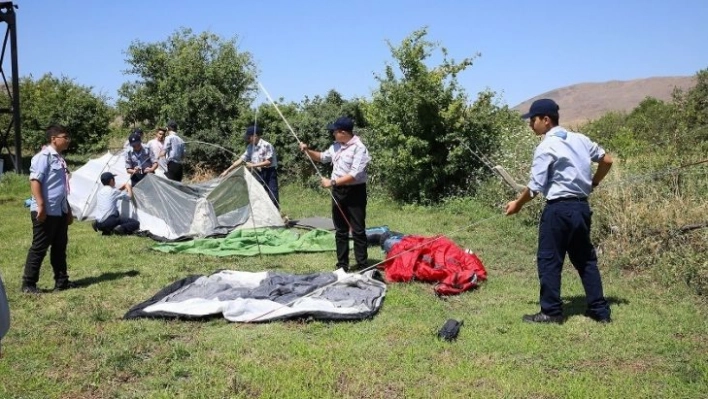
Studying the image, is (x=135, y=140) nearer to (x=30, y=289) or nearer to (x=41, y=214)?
(x=41, y=214)

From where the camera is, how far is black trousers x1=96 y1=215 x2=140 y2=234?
9.02 m

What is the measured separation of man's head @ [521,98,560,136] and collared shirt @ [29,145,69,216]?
14.2 feet

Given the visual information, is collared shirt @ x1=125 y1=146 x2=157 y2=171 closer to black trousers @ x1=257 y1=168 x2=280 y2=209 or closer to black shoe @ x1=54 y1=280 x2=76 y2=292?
black trousers @ x1=257 y1=168 x2=280 y2=209

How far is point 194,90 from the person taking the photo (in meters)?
16.5

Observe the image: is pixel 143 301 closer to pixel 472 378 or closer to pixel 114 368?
pixel 114 368

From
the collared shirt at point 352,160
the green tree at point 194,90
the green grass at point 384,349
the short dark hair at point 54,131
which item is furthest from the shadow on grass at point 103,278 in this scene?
the green tree at point 194,90

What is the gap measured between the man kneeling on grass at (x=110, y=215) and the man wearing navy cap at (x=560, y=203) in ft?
20.6

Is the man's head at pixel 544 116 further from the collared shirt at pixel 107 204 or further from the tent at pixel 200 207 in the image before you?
the collared shirt at pixel 107 204

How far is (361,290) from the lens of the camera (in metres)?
5.55

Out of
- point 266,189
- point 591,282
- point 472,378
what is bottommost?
point 472,378

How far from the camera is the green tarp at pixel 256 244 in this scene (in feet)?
25.6

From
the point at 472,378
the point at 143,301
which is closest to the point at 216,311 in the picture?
the point at 143,301

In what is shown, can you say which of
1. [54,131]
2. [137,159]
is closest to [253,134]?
[137,159]

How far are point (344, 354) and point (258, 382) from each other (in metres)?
0.66
